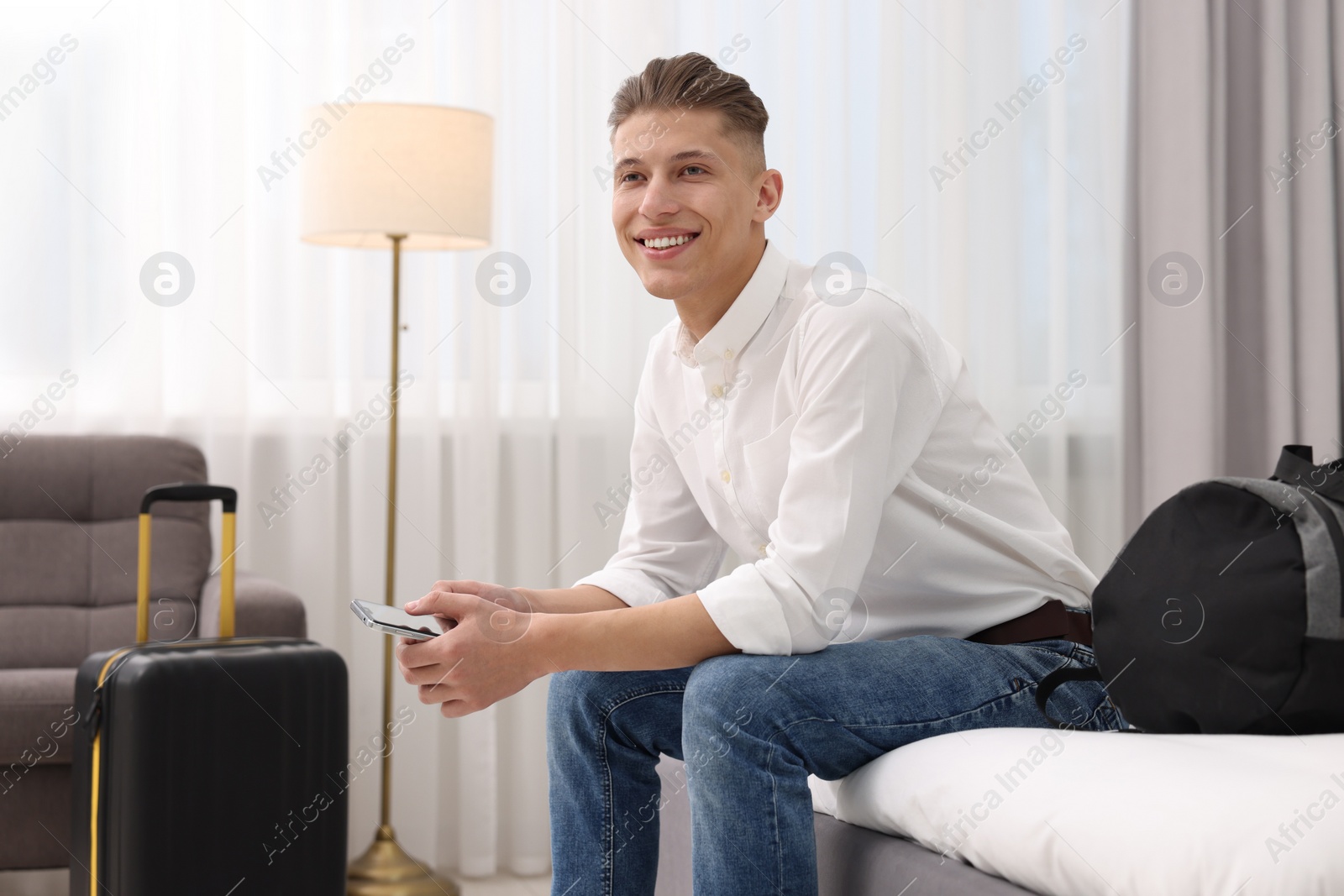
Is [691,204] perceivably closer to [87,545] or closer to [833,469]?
[833,469]

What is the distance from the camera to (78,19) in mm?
2455

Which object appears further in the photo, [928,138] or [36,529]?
[928,138]

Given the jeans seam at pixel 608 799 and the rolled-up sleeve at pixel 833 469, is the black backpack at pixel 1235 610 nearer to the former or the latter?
the rolled-up sleeve at pixel 833 469

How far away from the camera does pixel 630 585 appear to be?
4.71 ft

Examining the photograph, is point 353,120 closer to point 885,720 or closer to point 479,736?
point 479,736

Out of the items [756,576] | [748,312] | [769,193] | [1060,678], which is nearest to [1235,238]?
[769,193]

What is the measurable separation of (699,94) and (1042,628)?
0.69m

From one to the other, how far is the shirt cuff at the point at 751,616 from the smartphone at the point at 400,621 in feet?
0.90

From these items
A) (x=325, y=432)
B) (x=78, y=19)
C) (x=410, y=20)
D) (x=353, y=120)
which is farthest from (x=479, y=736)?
(x=78, y=19)

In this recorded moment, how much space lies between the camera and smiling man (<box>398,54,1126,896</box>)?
104 centimetres

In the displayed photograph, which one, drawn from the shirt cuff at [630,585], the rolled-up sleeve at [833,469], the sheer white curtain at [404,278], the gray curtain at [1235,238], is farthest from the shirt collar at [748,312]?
the gray curtain at [1235,238]

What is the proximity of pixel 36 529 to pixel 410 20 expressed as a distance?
1.31 metres

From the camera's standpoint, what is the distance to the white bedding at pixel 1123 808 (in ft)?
2.43

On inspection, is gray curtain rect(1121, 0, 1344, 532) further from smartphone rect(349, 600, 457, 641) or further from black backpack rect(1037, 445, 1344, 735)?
smartphone rect(349, 600, 457, 641)
